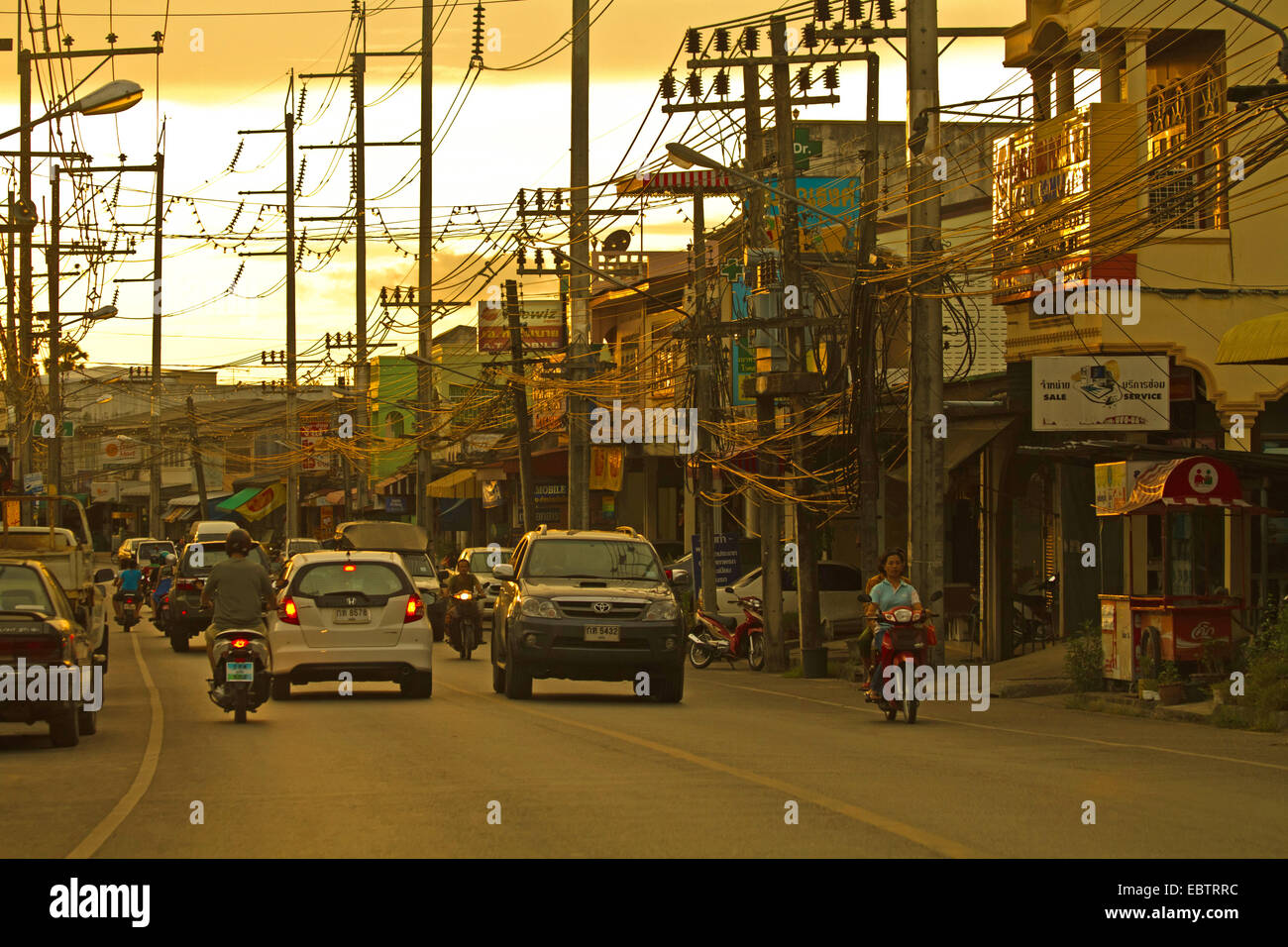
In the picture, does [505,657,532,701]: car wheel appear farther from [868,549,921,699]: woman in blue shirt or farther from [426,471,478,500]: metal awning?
[426,471,478,500]: metal awning

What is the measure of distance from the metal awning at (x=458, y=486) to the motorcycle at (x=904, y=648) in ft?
158

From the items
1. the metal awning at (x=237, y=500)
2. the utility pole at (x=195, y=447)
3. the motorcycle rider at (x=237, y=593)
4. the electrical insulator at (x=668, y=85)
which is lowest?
the motorcycle rider at (x=237, y=593)

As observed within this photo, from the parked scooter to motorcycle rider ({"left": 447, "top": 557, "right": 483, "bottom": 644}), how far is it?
0.18 feet

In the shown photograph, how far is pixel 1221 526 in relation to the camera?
83.9 feet

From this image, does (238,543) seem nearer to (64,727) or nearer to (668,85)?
(64,727)

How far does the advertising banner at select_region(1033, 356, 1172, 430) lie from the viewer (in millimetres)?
24453

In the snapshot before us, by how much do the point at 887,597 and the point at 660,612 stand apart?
2.91 metres

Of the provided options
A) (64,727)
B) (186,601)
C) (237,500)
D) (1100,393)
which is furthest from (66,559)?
(237,500)

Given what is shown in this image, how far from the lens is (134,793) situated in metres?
12.0

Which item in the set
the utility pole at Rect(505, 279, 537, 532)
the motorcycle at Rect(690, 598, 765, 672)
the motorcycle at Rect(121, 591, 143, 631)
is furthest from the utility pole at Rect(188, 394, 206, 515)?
the motorcycle at Rect(690, 598, 765, 672)

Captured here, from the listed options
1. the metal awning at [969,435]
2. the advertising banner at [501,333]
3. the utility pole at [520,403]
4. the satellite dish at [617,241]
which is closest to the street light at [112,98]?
the metal awning at [969,435]

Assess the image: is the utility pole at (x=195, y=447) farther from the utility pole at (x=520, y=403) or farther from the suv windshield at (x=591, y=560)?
the suv windshield at (x=591, y=560)

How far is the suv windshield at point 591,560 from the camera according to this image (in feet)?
69.3
